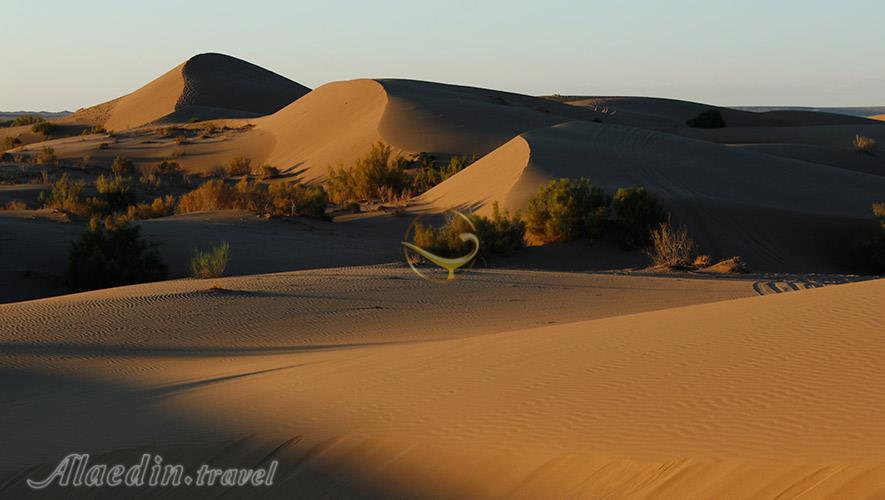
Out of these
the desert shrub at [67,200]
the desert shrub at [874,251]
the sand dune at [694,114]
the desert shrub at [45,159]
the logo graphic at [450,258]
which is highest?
the sand dune at [694,114]

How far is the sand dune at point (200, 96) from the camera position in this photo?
274ft

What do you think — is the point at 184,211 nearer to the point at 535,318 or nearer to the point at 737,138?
the point at 535,318

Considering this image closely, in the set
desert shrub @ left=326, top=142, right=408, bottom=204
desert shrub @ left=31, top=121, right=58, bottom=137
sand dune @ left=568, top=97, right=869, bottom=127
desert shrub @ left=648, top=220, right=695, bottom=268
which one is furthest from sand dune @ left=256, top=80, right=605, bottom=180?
desert shrub @ left=648, top=220, right=695, bottom=268

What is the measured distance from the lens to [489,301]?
1472 centimetres

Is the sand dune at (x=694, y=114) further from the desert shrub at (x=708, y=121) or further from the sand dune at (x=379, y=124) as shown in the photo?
the sand dune at (x=379, y=124)

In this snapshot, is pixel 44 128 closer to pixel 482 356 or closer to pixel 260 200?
pixel 260 200

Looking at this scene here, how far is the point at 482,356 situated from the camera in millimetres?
8703

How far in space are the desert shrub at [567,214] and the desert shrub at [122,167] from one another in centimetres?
2571

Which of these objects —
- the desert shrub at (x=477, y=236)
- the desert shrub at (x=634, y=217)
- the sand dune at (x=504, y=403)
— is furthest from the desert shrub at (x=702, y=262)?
the sand dune at (x=504, y=403)

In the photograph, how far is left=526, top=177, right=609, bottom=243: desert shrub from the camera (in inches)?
883

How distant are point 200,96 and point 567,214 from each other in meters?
72.8

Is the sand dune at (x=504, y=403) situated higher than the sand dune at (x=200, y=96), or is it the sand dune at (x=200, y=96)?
the sand dune at (x=200, y=96)

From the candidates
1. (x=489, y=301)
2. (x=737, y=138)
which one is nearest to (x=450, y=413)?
(x=489, y=301)

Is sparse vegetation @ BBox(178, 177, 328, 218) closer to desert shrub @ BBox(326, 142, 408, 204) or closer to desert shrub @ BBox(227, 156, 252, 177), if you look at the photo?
desert shrub @ BBox(326, 142, 408, 204)
